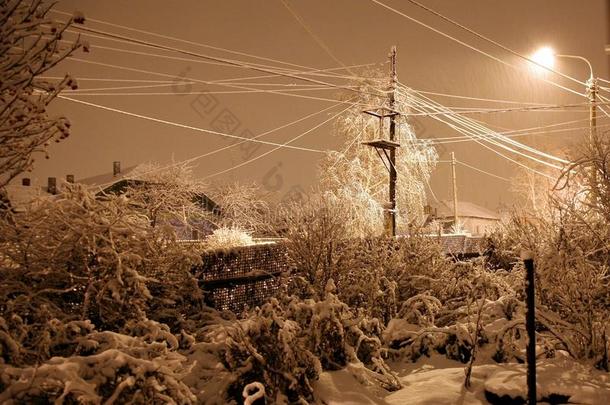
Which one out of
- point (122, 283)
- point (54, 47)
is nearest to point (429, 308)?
point (122, 283)

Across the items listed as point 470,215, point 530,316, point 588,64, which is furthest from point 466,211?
point 530,316

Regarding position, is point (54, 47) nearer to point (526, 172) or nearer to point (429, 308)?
point (429, 308)

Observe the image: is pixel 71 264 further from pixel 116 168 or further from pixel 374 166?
pixel 116 168

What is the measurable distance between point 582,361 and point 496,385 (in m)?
1.38

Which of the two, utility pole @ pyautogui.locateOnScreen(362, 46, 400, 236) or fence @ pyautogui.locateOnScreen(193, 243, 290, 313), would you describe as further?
utility pole @ pyautogui.locateOnScreen(362, 46, 400, 236)

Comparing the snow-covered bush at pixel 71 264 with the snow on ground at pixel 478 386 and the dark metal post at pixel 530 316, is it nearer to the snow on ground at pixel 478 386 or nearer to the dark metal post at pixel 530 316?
the snow on ground at pixel 478 386

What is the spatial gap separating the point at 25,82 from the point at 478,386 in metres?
6.03

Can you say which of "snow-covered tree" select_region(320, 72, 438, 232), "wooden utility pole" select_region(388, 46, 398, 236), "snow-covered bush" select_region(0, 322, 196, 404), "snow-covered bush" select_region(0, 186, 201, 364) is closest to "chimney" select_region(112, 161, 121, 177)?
"snow-covered tree" select_region(320, 72, 438, 232)

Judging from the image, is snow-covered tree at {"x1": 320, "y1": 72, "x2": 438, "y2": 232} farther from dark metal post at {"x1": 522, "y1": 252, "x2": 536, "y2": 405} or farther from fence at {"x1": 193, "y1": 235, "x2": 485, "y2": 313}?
dark metal post at {"x1": 522, "y1": 252, "x2": 536, "y2": 405}

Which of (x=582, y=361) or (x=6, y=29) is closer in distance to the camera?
(x=6, y=29)

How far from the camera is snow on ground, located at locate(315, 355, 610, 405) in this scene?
6172 mm

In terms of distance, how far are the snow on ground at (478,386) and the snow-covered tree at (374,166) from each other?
64.7 ft

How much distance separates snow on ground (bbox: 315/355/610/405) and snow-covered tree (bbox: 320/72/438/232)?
1971 centimetres

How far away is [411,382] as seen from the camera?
24.2 ft
